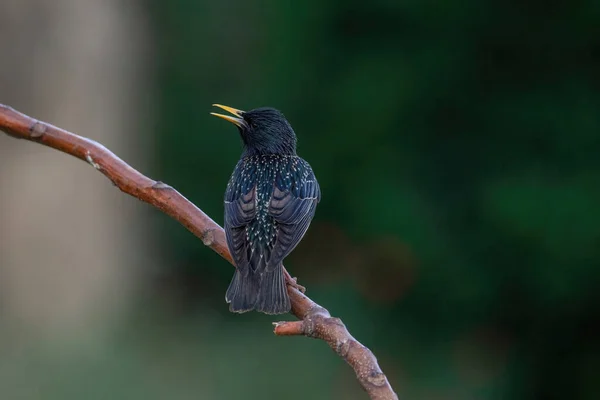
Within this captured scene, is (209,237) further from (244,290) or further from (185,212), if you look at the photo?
(244,290)

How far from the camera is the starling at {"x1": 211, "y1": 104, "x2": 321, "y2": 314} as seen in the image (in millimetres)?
3275

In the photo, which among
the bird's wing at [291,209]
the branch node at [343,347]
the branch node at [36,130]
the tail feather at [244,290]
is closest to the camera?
the branch node at [343,347]

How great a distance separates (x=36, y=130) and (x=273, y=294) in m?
0.92

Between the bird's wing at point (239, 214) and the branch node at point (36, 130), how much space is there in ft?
2.69

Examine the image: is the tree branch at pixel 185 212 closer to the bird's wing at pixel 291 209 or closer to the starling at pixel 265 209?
the starling at pixel 265 209

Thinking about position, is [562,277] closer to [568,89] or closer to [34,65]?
[568,89]

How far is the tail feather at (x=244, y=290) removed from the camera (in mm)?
3230

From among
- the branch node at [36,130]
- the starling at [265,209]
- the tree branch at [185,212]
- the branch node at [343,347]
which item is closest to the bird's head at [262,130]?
the starling at [265,209]

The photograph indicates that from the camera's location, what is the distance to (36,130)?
2621 millimetres

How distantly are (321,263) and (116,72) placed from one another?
7.80ft

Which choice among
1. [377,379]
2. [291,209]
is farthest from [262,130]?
[377,379]

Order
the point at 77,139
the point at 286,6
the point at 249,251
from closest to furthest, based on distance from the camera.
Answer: the point at 77,139 → the point at 249,251 → the point at 286,6

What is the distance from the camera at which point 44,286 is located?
8.14m

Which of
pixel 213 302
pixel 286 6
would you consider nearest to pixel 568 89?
pixel 286 6
